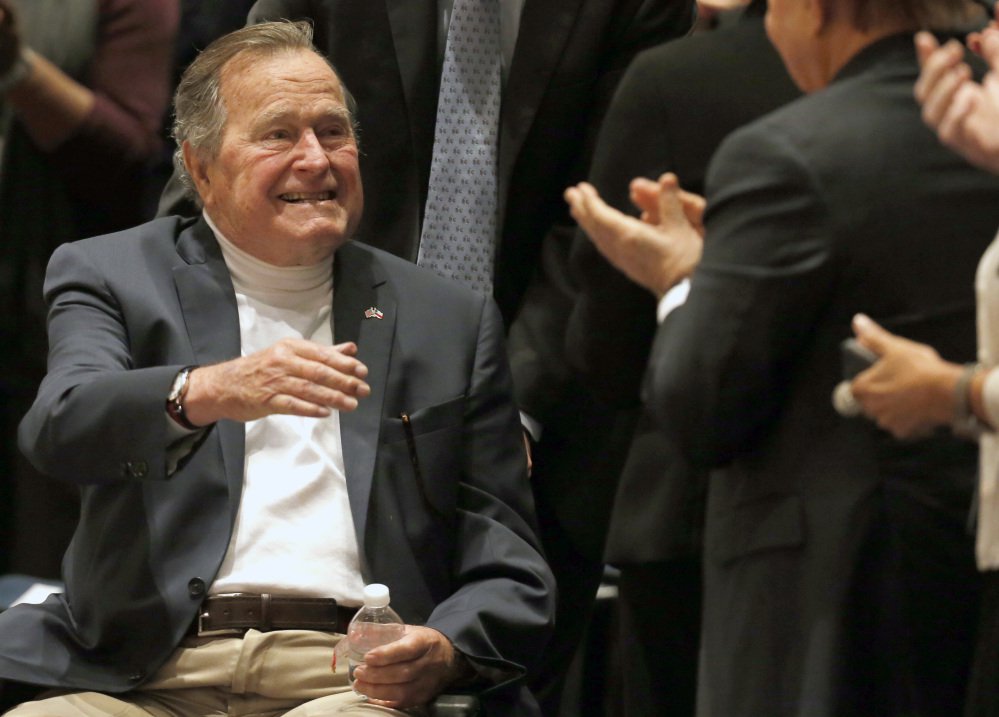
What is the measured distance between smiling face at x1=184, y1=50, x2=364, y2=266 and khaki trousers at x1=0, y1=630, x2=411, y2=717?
0.68m

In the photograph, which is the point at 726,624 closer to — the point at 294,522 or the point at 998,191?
the point at 998,191

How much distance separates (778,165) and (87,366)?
4.15ft

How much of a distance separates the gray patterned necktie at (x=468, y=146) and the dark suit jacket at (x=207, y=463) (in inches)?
6.0

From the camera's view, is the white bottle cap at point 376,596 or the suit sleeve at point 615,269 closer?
the suit sleeve at point 615,269

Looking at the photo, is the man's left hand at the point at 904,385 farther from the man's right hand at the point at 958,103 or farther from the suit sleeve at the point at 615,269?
the suit sleeve at the point at 615,269

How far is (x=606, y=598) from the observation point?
10.5ft

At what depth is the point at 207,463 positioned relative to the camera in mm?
2617

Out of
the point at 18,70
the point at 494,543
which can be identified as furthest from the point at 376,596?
the point at 18,70

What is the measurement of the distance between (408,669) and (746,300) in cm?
94

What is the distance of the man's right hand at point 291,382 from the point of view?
7.39ft

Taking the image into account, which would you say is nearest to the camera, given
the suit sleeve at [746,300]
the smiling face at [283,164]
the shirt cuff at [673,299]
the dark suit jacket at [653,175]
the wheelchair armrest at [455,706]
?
the suit sleeve at [746,300]

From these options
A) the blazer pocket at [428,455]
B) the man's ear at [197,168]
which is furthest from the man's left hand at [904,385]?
the man's ear at [197,168]

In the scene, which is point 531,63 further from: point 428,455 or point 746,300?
point 746,300

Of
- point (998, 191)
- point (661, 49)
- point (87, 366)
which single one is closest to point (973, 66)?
point (998, 191)
